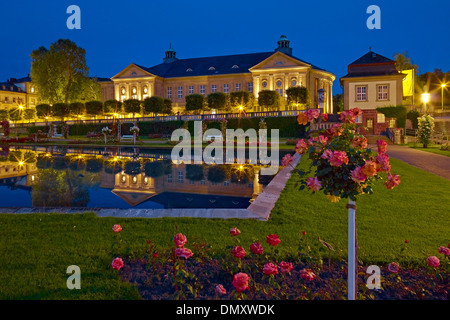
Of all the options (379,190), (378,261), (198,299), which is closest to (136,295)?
(198,299)

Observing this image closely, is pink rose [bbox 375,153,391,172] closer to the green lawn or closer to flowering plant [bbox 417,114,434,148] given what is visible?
the green lawn

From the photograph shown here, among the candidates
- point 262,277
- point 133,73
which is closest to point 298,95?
point 133,73

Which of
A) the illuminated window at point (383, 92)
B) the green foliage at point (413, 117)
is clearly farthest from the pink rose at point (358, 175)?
the illuminated window at point (383, 92)

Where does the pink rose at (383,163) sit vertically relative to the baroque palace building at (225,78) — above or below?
below

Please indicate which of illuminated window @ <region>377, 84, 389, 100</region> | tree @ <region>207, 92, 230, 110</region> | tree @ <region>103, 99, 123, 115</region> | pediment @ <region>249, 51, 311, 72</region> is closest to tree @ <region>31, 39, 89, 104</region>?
tree @ <region>103, 99, 123, 115</region>

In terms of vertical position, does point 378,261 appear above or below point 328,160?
below

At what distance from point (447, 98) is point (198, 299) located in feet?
228

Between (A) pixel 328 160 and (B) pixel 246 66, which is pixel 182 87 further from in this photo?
(A) pixel 328 160

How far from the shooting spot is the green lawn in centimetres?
350

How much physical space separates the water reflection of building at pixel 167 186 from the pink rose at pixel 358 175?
5777mm

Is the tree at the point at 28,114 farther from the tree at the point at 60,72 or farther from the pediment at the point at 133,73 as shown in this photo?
A: the pediment at the point at 133,73

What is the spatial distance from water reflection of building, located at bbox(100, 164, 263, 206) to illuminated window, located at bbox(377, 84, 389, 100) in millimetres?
33341

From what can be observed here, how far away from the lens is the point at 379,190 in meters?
8.50

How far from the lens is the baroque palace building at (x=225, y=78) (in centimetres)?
4934
